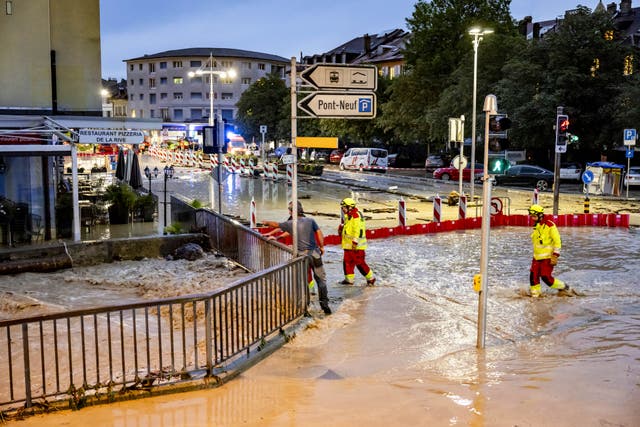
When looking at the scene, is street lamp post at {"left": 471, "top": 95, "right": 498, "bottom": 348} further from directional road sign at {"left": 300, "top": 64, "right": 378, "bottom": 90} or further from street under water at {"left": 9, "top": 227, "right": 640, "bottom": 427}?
directional road sign at {"left": 300, "top": 64, "right": 378, "bottom": 90}

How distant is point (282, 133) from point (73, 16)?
61.5m

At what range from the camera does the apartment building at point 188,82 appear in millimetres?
118125

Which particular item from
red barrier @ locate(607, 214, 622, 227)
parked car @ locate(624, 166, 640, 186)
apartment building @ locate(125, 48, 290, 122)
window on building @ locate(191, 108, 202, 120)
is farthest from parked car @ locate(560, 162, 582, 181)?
window on building @ locate(191, 108, 202, 120)

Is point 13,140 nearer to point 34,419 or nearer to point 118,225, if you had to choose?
point 118,225

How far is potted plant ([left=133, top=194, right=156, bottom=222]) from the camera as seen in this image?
1783 cm

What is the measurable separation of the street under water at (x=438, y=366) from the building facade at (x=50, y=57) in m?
8.76

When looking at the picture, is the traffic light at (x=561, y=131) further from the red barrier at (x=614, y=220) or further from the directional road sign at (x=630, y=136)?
the directional road sign at (x=630, y=136)

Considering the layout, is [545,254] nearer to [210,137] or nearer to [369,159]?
[210,137]

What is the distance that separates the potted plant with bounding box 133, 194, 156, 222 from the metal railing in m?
8.19

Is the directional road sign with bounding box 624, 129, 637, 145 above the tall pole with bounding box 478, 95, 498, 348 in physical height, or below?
above

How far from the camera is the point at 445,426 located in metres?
5.70

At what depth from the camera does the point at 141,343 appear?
26.6ft

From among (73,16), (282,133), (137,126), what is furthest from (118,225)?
(282,133)

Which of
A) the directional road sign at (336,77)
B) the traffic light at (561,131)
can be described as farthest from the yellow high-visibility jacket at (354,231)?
the traffic light at (561,131)
